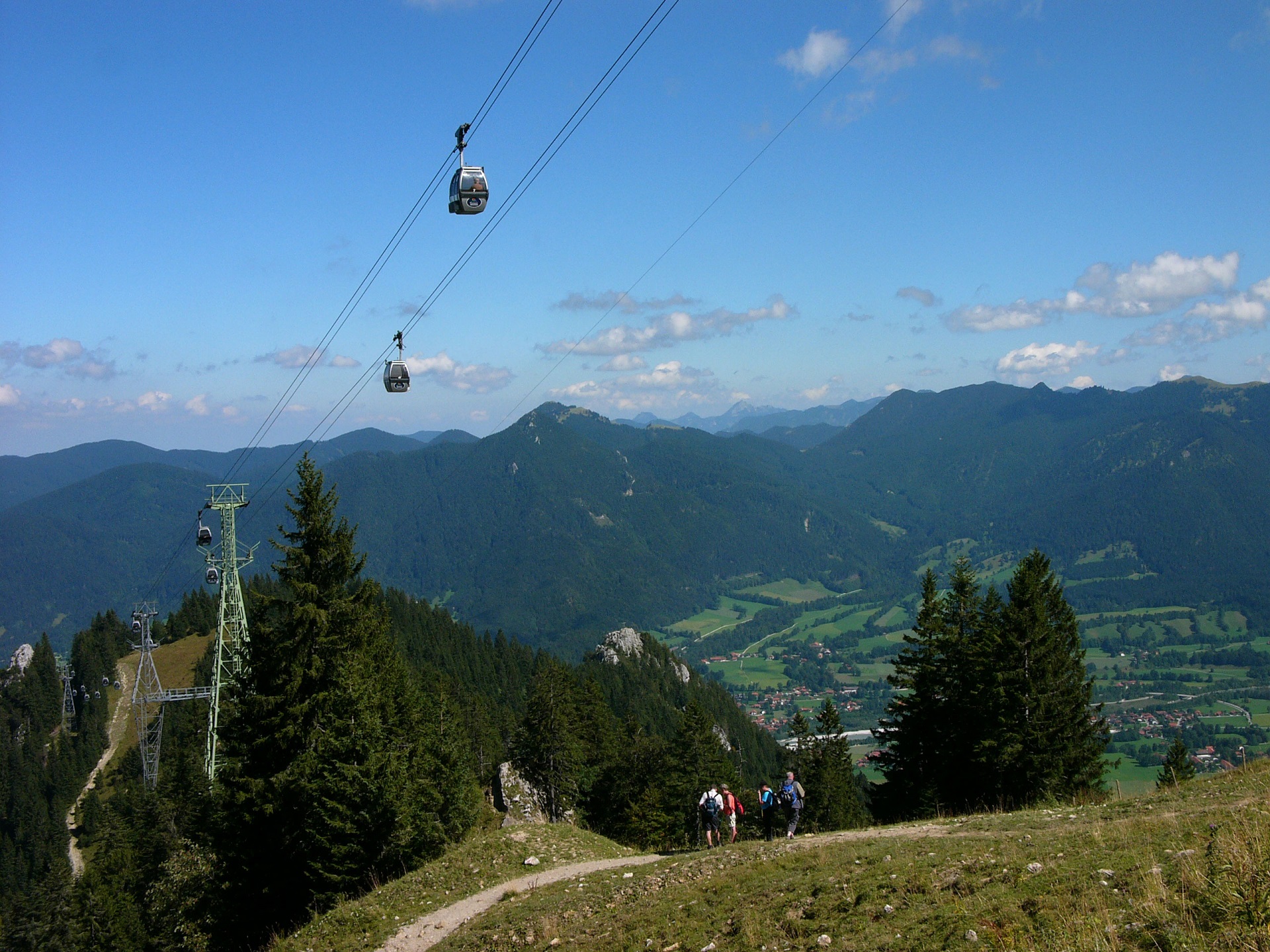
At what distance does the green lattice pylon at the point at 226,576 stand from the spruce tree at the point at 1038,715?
113ft

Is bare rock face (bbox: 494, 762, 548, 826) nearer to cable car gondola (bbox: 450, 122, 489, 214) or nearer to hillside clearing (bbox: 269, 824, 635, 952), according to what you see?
hillside clearing (bbox: 269, 824, 635, 952)

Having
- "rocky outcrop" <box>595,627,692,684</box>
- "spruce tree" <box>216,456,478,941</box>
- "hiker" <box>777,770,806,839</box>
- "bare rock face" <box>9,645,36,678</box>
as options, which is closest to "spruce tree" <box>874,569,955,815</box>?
"hiker" <box>777,770,806,839</box>

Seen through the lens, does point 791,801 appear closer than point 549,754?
Yes

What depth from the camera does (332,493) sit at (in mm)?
29297

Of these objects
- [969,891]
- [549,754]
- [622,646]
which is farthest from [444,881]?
[622,646]

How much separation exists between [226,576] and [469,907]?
30390 millimetres

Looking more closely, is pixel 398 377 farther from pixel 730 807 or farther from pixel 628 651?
pixel 628 651

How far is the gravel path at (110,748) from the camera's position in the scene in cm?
8406

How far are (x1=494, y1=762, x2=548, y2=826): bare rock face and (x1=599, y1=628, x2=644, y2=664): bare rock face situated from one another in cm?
8924

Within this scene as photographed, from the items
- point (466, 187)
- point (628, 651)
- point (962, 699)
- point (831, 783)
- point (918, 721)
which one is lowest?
point (628, 651)

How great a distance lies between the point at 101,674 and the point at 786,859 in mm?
128450

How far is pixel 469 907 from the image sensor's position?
18531mm

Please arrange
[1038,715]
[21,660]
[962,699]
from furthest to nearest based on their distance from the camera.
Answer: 1. [21,660]
2. [962,699]
3. [1038,715]

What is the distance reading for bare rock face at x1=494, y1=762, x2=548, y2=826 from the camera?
5097 cm
